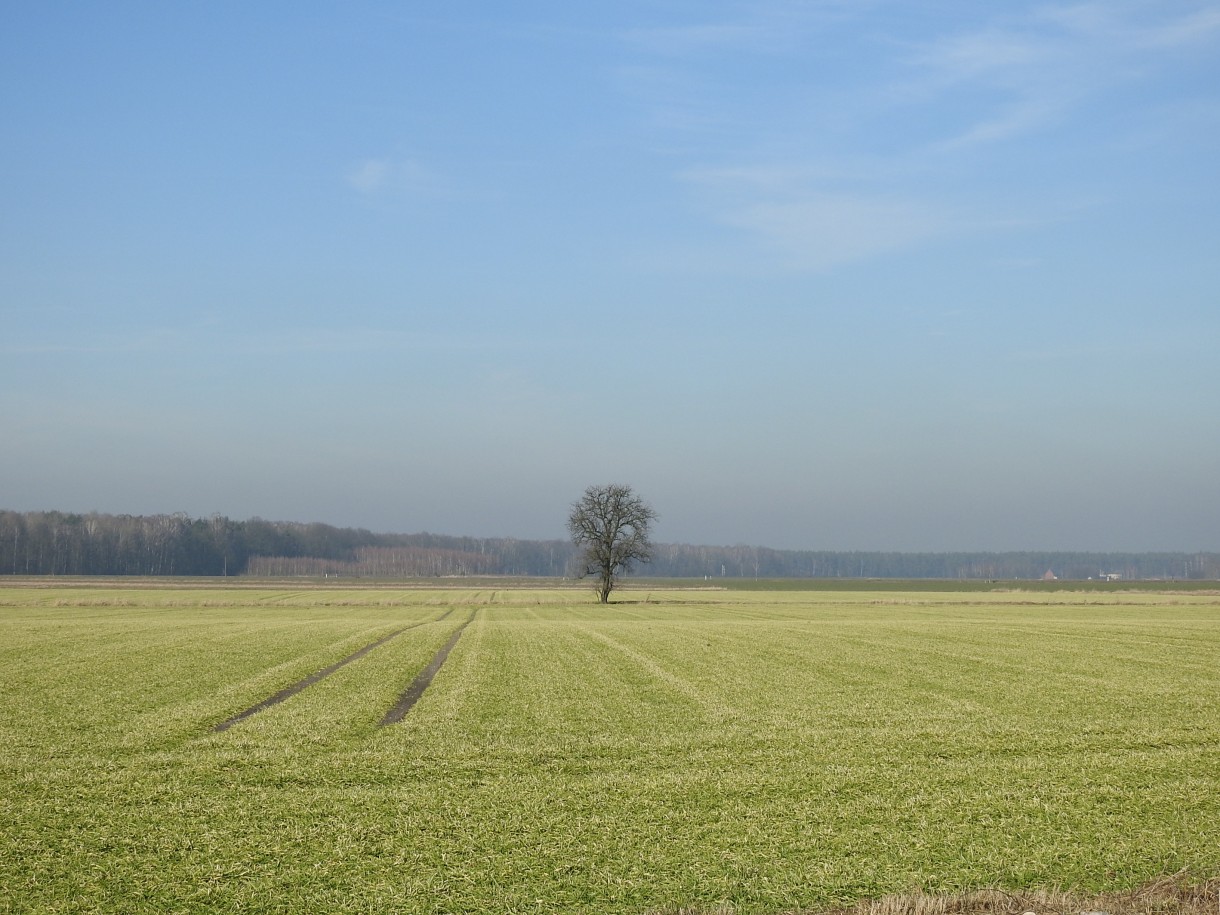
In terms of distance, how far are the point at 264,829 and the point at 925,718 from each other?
1306 centimetres

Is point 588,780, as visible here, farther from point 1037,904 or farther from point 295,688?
point 295,688

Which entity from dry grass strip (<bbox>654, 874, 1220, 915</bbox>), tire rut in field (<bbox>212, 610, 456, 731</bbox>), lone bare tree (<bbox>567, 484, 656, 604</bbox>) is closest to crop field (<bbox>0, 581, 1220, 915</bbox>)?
tire rut in field (<bbox>212, 610, 456, 731</bbox>)

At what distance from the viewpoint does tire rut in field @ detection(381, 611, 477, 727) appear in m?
20.4

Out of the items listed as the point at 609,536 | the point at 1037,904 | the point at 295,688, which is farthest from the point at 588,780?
the point at 609,536

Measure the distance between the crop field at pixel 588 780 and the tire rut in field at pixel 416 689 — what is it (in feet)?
0.61

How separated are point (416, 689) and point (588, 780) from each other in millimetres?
11645

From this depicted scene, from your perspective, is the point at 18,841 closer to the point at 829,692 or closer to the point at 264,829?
the point at 264,829

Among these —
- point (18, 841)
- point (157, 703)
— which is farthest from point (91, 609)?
point (18, 841)

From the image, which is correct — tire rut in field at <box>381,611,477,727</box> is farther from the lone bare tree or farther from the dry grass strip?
the lone bare tree

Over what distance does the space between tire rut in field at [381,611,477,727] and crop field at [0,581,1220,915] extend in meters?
0.18

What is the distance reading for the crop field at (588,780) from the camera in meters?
9.93

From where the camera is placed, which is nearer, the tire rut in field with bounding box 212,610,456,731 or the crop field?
the crop field

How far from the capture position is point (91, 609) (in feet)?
220

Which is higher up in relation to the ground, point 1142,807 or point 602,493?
point 602,493
